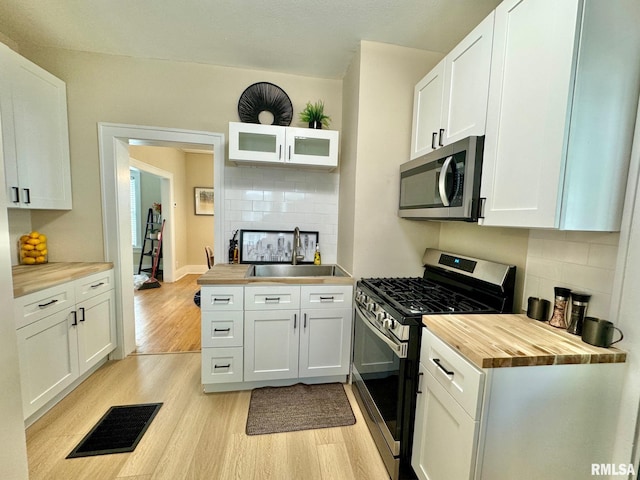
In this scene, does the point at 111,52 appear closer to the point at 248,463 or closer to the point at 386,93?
the point at 386,93

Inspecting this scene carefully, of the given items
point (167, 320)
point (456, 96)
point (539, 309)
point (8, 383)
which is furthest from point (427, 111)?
point (167, 320)

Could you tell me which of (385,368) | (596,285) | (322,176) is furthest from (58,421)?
(596,285)

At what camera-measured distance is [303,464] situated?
1.49 m

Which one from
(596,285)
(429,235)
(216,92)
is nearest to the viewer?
(596,285)

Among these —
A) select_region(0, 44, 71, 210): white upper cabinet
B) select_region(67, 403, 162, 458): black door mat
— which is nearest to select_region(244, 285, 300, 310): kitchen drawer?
select_region(67, 403, 162, 458): black door mat

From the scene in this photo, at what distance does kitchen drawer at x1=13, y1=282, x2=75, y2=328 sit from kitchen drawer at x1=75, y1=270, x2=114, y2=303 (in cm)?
7

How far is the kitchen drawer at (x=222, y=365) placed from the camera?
2.00 meters

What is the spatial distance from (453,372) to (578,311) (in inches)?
23.9

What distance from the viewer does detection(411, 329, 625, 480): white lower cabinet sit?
3.11 ft

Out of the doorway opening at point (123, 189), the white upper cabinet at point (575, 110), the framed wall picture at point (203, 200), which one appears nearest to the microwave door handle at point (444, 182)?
the white upper cabinet at point (575, 110)

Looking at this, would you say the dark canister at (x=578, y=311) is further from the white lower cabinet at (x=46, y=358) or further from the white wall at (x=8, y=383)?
the white lower cabinet at (x=46, y=358)

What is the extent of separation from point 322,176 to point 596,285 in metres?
2.06

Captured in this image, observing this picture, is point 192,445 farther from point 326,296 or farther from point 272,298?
point 326,296

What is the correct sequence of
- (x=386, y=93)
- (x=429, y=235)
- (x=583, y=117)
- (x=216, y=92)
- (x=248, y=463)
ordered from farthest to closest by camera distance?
1. (x=216, y=92)
2. (x=429, y=235)
3. (x=386, y=93)
4. (x=248, y=463)
5. (x=583, y=117)
